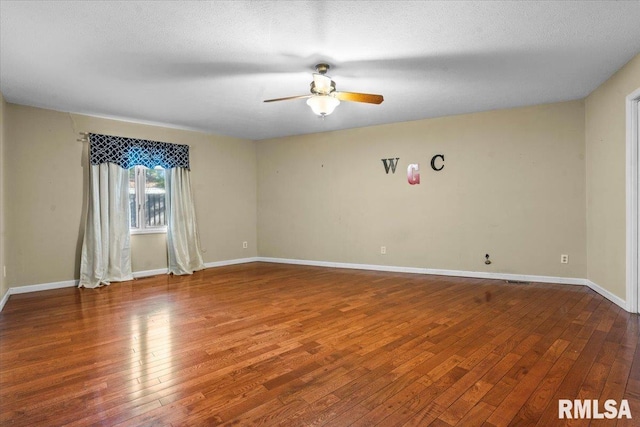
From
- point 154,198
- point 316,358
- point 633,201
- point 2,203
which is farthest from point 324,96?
point 2,203

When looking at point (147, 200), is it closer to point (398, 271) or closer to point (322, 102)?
point (322, 102)

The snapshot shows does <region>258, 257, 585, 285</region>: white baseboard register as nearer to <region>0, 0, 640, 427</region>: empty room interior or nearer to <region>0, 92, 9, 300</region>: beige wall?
<region>0, 0, 640, 427</region>: empty room interior

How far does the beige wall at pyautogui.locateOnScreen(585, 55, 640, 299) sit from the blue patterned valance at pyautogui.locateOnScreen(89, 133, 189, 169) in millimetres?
6059

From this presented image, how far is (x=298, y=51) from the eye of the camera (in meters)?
2.97

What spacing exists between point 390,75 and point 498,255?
319 centimetres

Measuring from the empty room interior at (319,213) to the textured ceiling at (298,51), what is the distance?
3 centimetres

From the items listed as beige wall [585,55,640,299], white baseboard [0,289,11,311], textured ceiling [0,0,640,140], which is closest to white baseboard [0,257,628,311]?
white baseboard [0,289,11,311]

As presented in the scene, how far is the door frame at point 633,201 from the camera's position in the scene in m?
3.27

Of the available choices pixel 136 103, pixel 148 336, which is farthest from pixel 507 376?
pixel 136 103

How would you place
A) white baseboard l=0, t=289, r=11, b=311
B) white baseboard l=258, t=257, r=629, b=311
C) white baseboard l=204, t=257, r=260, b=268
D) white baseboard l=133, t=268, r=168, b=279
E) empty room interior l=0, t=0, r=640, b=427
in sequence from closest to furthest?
empty room interior l=0, t=0, r=640, b=427, white baseboard l=0, t=289, r=11, b=311, white baseboard l=258, t=257, r=629, b=311, white baseboard l=133, t=268, r=168, b=279, white baseboard l=204, t=257, r=260, b=268

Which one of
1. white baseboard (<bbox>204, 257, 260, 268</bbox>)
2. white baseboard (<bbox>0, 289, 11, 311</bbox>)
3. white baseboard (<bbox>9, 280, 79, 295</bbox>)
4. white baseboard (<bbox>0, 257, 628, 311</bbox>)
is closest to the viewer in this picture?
white baseboard (<bbox>0, 289, 11, 311</bbox>)

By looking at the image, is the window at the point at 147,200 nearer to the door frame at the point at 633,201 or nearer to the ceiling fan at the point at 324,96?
the ceiling fan at the point at 324,96

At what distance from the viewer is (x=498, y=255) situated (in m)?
4.96

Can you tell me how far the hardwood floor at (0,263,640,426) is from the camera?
177 centimetres
